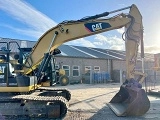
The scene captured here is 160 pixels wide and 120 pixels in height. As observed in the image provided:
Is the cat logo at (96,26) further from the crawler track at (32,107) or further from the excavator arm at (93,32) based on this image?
the crawler track at (32,107)

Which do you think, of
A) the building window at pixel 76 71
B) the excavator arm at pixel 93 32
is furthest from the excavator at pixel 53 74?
the building window at pixel 76 71

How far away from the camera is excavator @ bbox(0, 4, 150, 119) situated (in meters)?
6.43

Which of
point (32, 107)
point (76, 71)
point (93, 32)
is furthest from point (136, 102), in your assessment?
point (76, 71)

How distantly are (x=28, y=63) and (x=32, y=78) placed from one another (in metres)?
0.99

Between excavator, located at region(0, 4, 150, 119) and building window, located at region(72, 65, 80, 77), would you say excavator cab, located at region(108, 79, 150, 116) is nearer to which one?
excavator, located at region(0, 4, 150, 119)

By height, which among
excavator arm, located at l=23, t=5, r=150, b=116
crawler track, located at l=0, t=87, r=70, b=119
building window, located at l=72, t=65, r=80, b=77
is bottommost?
crawler track, located at l=0, t=87, r=70, b=119

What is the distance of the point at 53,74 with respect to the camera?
8352 mm

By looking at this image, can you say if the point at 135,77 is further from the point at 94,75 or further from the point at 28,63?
the point at 94,75

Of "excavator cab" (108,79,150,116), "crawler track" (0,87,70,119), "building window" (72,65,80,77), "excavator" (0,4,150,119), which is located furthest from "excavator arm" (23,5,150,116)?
"building window" (72,65,80,77)

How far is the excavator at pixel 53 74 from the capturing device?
6.43 metres

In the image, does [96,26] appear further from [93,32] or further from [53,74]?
[53,74]

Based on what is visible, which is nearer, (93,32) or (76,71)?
(93,32)

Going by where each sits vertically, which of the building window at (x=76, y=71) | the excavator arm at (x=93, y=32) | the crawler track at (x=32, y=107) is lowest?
the crawler track at (x=32, y=107)

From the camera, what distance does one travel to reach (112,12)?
7.85m
